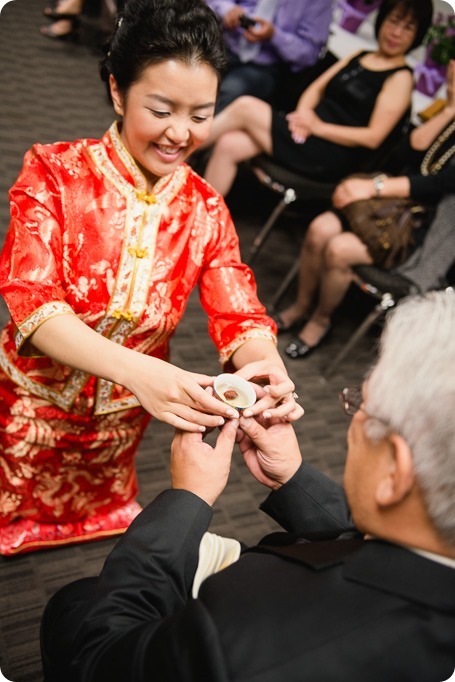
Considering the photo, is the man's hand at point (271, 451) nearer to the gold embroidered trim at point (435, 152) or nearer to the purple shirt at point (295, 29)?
the gold embroidered trim at point (435, 152)

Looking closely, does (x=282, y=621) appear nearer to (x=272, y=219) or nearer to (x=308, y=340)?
(x=308, y=340)

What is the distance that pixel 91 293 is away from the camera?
1304 mm

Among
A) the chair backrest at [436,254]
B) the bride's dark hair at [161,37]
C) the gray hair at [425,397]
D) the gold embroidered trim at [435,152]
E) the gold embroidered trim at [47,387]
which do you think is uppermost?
the bride's dark hair at [161,37]

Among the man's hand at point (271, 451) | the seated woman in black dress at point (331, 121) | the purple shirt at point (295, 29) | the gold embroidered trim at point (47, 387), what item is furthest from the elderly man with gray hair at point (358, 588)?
the purple shirt at point (295, 29)

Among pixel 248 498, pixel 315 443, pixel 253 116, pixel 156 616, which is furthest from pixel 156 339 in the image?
pixel 253 116

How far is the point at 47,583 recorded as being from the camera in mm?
Result: 1738

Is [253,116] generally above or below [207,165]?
above

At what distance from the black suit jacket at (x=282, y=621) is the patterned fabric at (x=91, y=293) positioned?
0.58m

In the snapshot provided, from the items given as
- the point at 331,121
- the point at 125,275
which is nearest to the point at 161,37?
the point at 125,275

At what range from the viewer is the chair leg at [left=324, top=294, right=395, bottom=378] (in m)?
2.65

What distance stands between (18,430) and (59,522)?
416mm

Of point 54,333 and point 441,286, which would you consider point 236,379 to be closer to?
point 54,333

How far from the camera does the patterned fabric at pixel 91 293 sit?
47.9 inches

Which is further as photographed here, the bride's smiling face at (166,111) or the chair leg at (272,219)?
the chair leg at (272,219)
